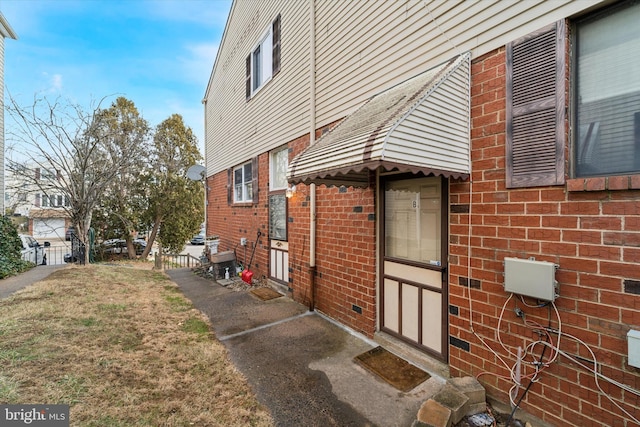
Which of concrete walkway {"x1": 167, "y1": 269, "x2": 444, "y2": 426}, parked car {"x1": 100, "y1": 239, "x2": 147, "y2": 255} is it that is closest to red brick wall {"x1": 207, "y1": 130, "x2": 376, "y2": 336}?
concrete walkway {"x1": 167, "y1": 269, "x2": 444, "y2": 426}

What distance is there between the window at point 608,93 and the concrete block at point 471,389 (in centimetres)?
218

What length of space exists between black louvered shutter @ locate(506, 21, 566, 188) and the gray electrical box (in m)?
0.70

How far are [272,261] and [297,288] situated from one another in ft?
4.77

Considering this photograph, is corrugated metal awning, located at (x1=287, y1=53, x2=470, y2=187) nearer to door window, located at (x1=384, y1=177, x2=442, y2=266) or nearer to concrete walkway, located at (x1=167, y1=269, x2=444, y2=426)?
door window, located at (x1=384, y1=177, x2=442, y2=266)

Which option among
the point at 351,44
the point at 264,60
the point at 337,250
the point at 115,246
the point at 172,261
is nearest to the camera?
the point at 351,44

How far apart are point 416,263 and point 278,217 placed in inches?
159

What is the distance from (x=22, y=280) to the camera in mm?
7156

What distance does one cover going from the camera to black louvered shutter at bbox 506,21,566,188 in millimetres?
2248

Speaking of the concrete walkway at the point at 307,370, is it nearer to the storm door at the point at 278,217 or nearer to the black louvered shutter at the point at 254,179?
the storm door at the point at 278,217

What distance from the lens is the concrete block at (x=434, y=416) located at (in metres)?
2.31

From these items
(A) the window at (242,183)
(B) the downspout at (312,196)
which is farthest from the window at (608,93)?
(A) the window at (242,183)

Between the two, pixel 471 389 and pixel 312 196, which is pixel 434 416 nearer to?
pixel 471 389

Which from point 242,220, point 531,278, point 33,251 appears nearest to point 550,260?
point 531,278

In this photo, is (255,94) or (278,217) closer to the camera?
(278,217)
